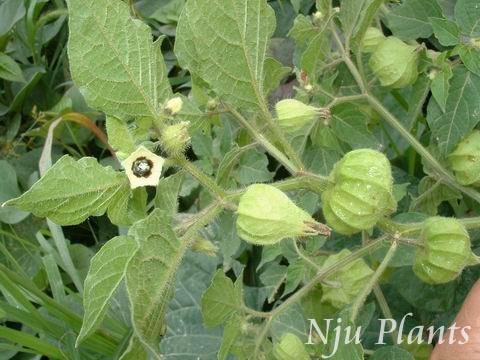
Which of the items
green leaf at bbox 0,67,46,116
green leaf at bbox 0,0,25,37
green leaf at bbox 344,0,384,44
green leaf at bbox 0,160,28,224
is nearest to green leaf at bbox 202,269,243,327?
green leaf at bbox 344,0,384,44

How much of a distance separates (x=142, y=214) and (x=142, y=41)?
17 centimetres

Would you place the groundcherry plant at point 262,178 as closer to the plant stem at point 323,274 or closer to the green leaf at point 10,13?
the plant stem at point 323,274

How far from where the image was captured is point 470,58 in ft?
2.68

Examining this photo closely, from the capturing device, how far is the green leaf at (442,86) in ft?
2.64

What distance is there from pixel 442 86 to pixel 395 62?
10cm

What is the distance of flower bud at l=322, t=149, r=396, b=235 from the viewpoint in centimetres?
61

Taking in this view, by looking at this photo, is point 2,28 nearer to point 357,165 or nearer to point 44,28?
point 44,28

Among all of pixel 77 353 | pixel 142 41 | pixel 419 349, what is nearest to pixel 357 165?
pixel 142 41

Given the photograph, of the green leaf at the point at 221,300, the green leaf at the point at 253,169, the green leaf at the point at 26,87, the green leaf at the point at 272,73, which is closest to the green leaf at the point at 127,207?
the green leaf at the point at 221,300

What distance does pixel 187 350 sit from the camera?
3.63 ft

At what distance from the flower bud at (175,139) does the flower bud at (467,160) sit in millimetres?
382

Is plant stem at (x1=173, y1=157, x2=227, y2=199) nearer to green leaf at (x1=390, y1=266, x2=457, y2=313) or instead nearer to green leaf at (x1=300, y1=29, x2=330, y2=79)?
green leaf at (x1=300, y1=29, x2=330, y2=79)

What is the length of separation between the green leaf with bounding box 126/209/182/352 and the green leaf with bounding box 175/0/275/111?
164mm

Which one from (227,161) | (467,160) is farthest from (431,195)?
(227,161)
